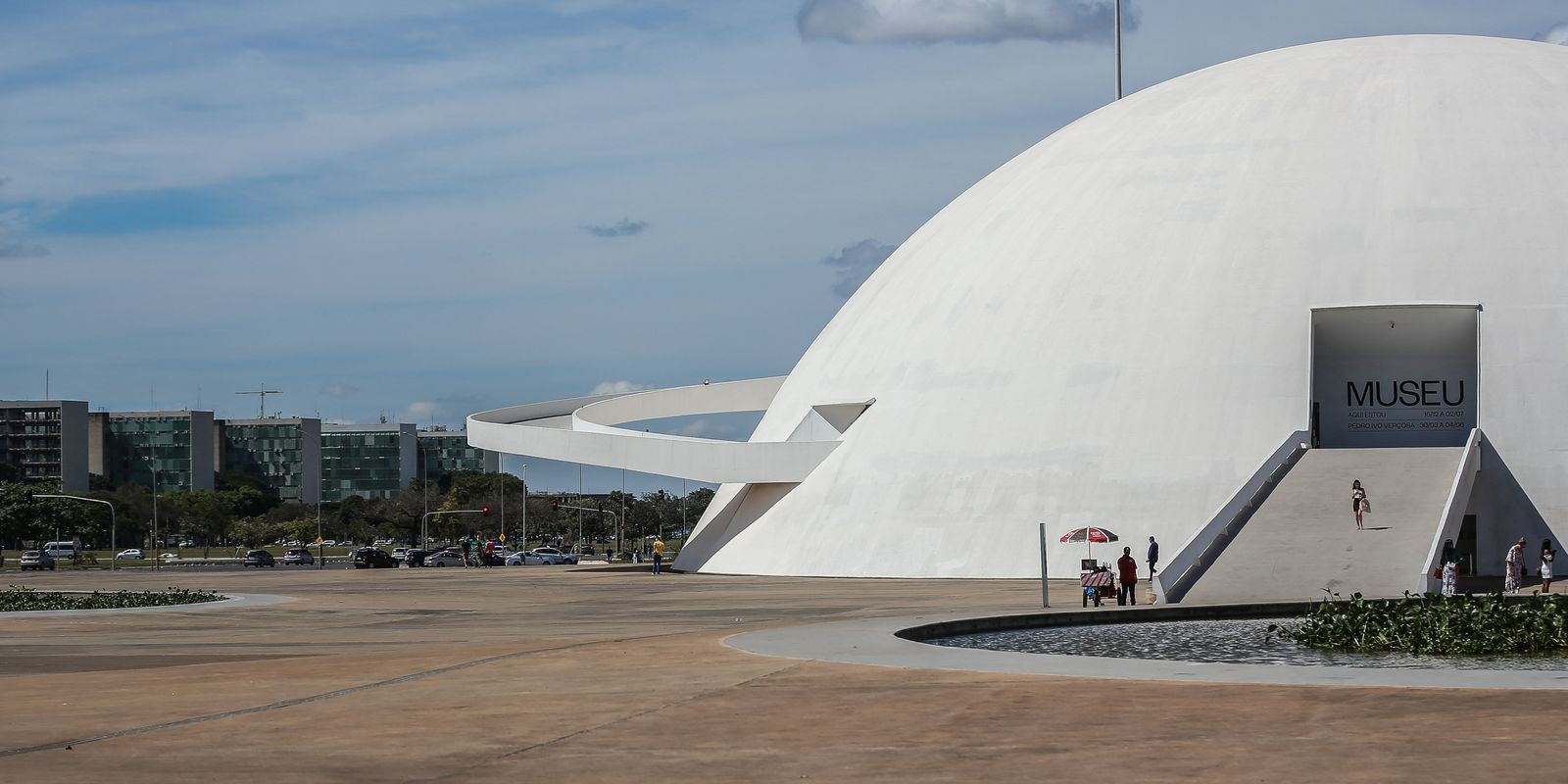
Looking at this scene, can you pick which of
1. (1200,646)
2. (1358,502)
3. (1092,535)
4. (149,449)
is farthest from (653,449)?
(149,449)

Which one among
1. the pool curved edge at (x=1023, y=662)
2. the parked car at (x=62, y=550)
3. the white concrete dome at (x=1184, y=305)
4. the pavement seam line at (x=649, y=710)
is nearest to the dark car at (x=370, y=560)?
the white concrete dome at (x=1184, y=305)

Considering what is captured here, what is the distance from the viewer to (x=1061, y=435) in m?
40.2

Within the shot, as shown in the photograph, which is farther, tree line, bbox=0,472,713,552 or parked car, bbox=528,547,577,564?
tree line, bbox=0,472,713,552

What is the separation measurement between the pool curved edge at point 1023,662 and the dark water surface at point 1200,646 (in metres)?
0.33

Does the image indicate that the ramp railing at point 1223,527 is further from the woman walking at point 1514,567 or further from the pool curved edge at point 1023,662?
the pool curved edge at point 1023,662

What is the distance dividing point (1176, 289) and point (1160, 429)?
3.51 m

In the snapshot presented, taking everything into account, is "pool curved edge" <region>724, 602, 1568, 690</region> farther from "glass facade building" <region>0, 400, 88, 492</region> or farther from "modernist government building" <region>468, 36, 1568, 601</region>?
"glass facade building" <region>0, 400, 88, 492</region>

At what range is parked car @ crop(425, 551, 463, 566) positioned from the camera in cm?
7894

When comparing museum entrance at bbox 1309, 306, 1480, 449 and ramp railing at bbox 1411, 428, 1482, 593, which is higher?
museum entrance at bbox 1309, 306, 1480, 449

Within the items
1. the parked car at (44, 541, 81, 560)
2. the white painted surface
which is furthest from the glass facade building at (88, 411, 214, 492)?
the white painted surface

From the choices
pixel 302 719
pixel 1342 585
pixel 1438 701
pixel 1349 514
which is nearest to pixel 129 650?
pixel 302 719

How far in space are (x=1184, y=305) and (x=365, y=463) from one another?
506ft

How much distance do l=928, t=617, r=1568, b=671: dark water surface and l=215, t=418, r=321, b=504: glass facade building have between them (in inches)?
6542

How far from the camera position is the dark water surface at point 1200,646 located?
1627 cm
